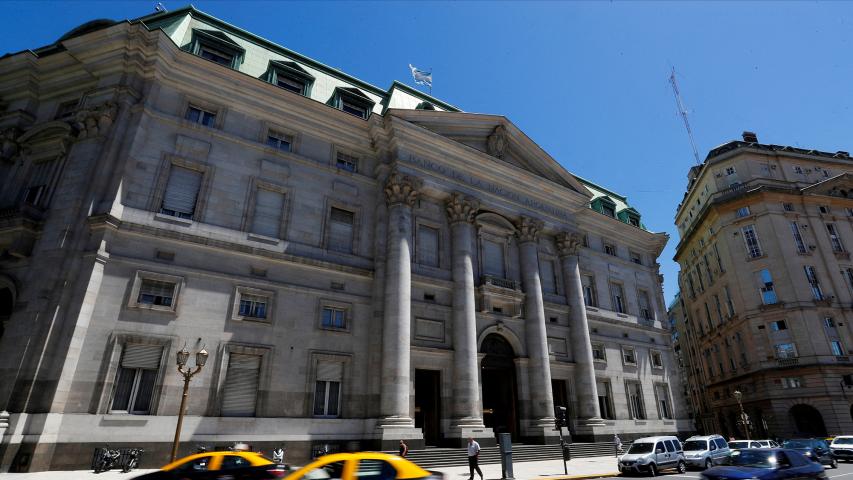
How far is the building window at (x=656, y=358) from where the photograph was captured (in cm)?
3619

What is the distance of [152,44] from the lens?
21375mm

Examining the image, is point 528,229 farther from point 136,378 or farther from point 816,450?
point 136,378

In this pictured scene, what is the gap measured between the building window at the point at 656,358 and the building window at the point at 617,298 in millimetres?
4165

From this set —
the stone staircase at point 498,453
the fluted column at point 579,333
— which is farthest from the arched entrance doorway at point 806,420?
Answer: the stone staircase at point 498,453

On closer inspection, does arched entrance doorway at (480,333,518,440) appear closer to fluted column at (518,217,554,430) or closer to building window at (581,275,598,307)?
fluted column at (518,217,554,430)

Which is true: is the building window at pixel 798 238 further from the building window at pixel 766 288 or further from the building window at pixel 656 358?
the building window at pixel 656 358

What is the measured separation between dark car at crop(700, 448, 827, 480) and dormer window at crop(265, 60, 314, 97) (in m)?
25.8

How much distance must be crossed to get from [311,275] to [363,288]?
293cm

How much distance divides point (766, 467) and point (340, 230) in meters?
20.2

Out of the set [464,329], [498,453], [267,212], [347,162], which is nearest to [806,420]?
[498,453]

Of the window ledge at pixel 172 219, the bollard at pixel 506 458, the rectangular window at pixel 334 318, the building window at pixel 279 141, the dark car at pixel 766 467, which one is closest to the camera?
the dark car at pixel 766 467

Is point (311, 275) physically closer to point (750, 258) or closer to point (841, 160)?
point (750, 258)

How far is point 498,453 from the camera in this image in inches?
878

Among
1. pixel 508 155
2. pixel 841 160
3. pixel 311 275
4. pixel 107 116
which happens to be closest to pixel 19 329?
pixel 107 116
